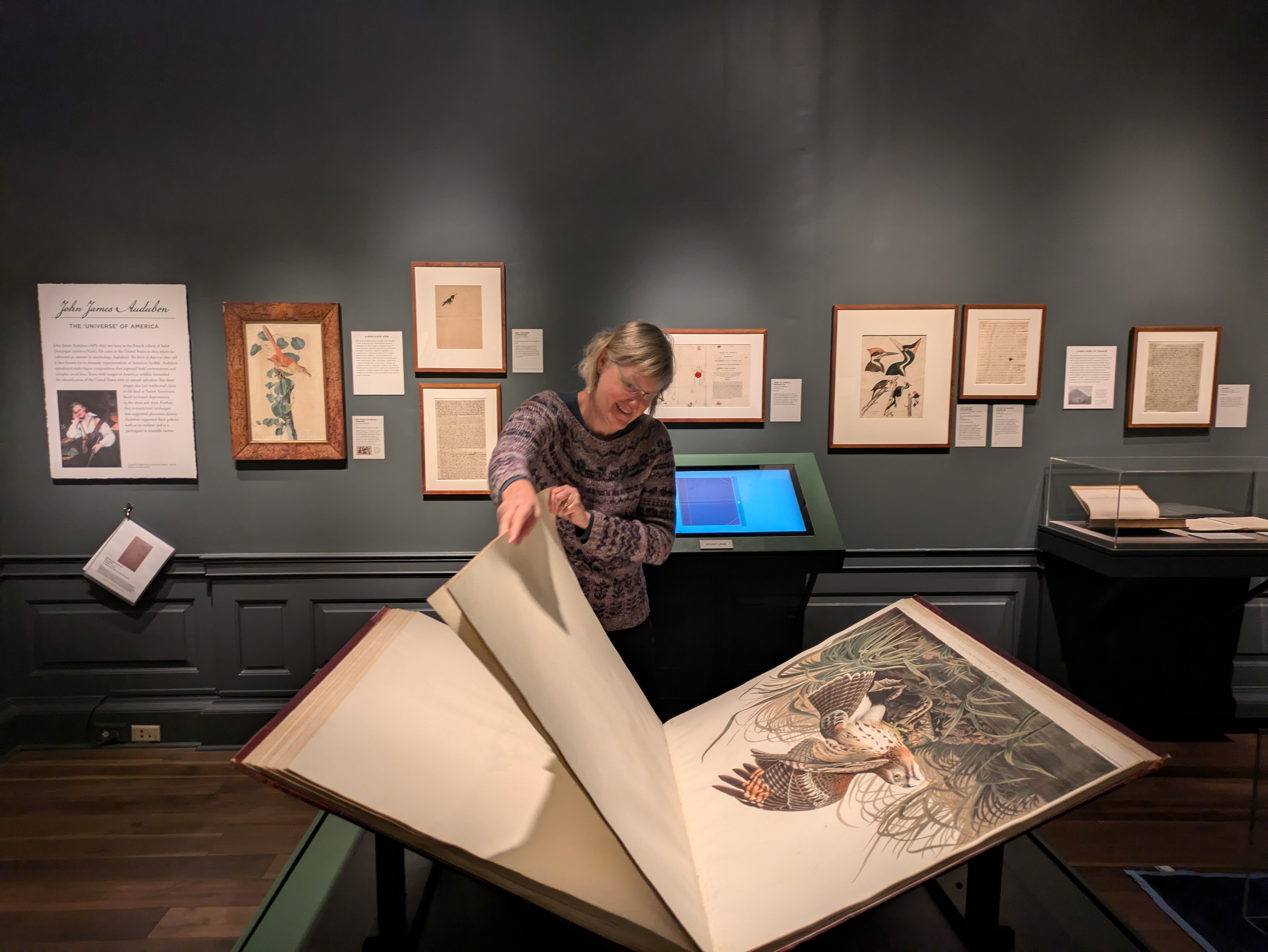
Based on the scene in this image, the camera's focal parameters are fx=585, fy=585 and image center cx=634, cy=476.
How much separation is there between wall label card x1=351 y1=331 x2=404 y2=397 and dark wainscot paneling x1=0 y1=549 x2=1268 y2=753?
0.74 m

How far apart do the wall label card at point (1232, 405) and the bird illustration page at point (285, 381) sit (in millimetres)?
4020

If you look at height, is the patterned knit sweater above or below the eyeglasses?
below

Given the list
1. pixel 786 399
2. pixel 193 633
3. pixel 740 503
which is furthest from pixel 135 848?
pixel 786 399

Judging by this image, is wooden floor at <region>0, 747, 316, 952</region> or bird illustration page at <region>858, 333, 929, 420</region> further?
bird illustration page at <region>858, 333, 929, 420</region>

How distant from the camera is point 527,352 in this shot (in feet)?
8.36

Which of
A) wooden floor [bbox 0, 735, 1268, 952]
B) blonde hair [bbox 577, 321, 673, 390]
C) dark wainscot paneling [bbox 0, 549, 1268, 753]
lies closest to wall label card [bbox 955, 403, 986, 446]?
dark wainscot paneling [bbox 0, 549, 1268, 753]

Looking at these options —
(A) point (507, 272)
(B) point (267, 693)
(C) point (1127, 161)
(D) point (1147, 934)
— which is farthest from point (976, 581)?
(B) point (267, 693)

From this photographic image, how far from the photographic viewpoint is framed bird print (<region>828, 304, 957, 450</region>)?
8.44 feet

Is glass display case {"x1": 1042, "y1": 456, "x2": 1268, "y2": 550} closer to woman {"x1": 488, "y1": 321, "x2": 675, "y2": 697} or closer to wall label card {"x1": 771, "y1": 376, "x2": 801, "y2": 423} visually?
wall label card {"x1": 771, "y1": 376, "x2": 801, "y2": 423}

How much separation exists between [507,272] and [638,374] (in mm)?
1617

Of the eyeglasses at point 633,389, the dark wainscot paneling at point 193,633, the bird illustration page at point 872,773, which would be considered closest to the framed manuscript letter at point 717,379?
the dark wainscot paneling at point 193,633

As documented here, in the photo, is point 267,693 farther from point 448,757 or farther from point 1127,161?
point 1127,161

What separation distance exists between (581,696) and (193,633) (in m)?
2.96

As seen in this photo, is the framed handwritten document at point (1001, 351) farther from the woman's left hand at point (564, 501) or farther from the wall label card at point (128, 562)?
the wall label card at point (128, 562)
